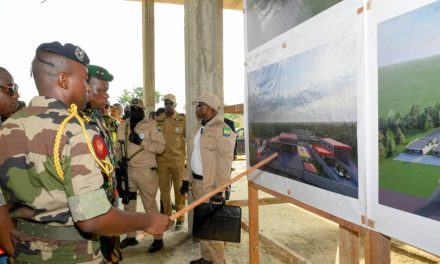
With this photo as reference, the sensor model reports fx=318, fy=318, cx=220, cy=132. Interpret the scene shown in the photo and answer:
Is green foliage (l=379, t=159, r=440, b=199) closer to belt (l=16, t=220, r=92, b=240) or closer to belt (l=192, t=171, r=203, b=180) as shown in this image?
belt (l=16, t=220, r=92, b=240)

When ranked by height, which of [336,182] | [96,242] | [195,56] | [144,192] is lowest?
[144,192]

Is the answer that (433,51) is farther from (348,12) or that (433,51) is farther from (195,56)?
(195,56)

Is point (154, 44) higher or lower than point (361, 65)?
higher

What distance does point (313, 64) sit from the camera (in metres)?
1.56

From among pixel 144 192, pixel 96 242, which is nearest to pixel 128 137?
pixel 144 192

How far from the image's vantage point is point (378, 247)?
4.04 ft

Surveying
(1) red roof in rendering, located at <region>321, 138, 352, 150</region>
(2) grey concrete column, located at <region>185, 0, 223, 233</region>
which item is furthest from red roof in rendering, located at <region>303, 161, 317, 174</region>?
(2) grey concrete column, located at <region>185, 0, 223, 233</region>

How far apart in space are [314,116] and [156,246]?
314 centimetres

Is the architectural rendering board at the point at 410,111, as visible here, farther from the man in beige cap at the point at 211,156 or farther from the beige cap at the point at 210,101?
the beige cap at the point at 210,101

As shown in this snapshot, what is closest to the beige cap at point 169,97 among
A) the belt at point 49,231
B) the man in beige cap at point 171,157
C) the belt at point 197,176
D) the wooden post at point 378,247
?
the man in beige cap at point 171,157

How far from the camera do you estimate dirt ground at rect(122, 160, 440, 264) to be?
12.0ft

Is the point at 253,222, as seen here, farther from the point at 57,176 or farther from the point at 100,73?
the point at 100,73

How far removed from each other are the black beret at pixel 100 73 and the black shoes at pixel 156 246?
219 cm

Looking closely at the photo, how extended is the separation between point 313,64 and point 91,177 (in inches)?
44.9
